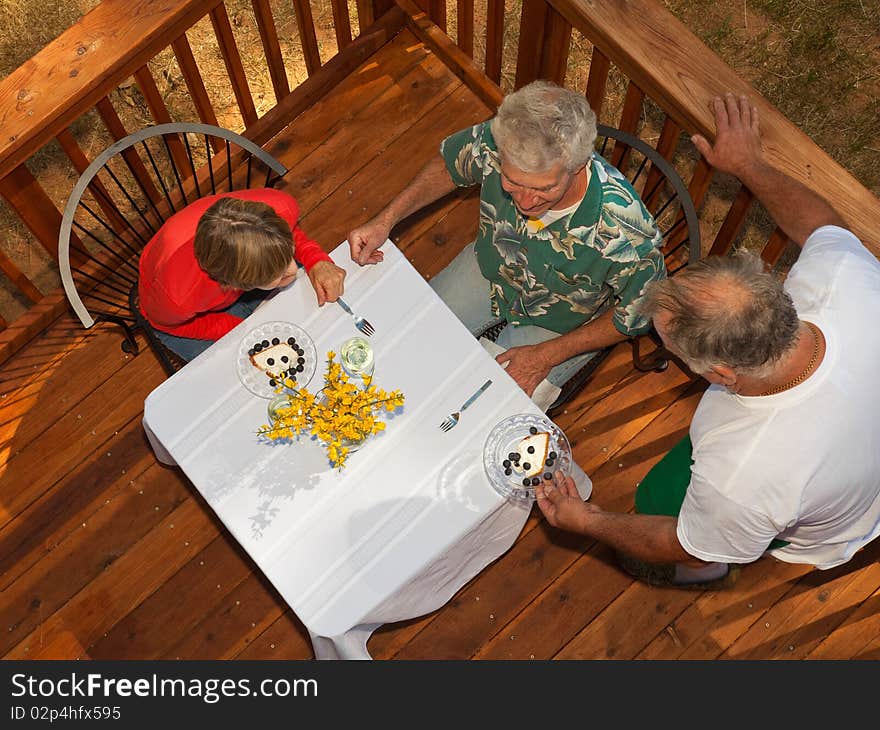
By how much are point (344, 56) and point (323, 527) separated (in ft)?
6.47

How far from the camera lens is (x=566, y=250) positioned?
2.39 meters

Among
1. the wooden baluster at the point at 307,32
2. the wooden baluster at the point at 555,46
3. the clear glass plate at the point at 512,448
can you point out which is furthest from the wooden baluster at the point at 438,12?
the clear glass plate at the point at 512,448

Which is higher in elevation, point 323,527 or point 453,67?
point 453,67

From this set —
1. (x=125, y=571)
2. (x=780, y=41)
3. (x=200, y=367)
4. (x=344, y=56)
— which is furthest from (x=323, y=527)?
(x=780, y=41)

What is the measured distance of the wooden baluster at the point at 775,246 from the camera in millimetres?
2586

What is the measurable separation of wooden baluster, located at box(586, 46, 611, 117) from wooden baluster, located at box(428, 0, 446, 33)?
0.90m

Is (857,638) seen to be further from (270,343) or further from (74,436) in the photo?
(74,436)

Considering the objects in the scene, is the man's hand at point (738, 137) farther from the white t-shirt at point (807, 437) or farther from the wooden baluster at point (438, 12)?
the wooden baluster at point (438, 12)

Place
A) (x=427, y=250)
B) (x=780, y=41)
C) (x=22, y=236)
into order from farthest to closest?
(x=780, y=41)
(x=22, y=236)
(x=427, y=250)

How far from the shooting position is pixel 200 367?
93.1 inches

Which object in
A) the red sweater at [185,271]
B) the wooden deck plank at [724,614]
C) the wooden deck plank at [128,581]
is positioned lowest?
the wooden deck plank at [724,614]

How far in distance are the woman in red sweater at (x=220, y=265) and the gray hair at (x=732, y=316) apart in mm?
948

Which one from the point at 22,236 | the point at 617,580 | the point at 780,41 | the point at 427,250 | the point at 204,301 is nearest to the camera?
the point at 204,301
